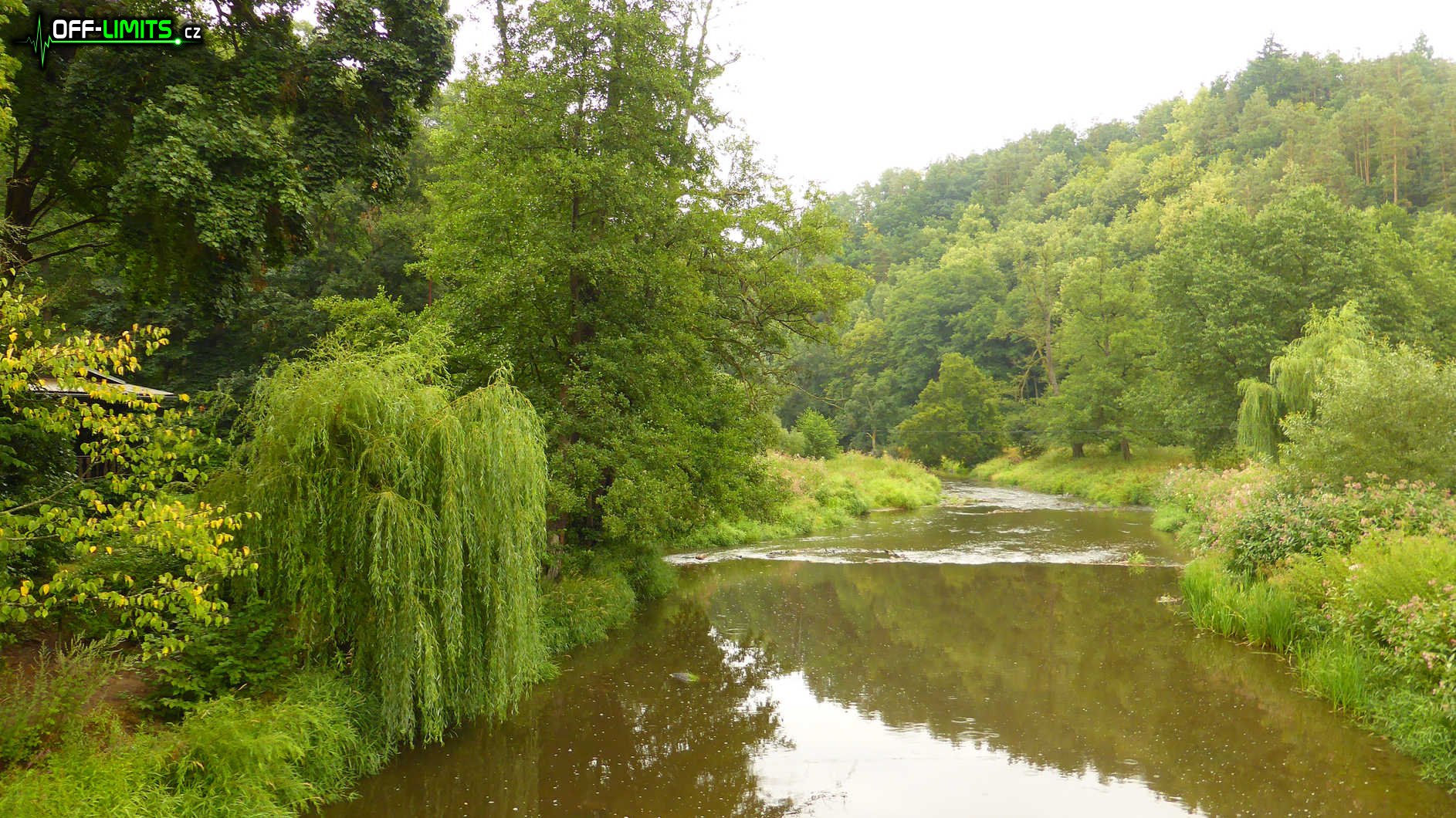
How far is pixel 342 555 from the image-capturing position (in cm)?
817

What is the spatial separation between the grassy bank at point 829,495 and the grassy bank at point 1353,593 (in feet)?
25.2

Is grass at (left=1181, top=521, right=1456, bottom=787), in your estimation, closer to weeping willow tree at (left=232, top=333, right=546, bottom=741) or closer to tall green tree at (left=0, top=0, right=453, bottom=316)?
weeping willow tree at (left=232, top=333, right=546, bottom=741)

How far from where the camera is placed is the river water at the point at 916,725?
7.94m

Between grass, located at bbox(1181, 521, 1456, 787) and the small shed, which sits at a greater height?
the small shed

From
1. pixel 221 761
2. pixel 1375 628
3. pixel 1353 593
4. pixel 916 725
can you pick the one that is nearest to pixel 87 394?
pixel 221 761

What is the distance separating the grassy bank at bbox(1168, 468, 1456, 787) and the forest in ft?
0.17

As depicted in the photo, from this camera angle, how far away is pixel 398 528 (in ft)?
26.3

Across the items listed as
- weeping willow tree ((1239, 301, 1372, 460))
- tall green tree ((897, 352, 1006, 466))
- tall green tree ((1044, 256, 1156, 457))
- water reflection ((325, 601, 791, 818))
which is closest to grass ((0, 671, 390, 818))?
water reflection ((325, 601, 791, 818))

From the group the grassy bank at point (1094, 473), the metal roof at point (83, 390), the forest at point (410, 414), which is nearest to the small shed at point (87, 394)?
the metal roof at point (83, 390)

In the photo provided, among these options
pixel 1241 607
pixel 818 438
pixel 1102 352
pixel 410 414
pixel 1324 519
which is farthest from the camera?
pixel 1102 352

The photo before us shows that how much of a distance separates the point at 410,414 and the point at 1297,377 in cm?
2280

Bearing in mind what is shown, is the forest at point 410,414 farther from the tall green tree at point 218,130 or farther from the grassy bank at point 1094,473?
the grassy bank at point 1094,473

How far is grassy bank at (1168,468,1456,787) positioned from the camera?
26.8 feet

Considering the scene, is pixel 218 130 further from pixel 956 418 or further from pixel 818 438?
pixel 956 418
